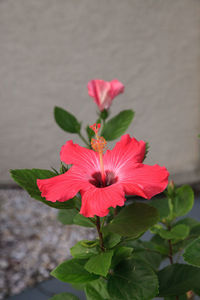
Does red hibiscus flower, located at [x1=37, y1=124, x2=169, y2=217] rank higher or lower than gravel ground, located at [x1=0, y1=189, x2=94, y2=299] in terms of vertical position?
higher

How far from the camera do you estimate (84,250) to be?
1.44 feet

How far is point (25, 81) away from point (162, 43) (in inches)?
38.7

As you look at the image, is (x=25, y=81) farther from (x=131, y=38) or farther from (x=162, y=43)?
(x=162, y=43)

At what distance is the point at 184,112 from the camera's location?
214 cm

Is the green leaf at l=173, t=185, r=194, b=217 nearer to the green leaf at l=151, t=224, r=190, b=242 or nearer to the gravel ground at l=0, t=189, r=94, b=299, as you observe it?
the green leaf at l=151, t=224, r=190, b=242

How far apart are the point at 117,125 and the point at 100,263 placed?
1.09ft

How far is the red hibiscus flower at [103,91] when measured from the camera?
0.69m

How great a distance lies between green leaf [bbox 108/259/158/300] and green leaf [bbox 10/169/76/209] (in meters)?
0.13

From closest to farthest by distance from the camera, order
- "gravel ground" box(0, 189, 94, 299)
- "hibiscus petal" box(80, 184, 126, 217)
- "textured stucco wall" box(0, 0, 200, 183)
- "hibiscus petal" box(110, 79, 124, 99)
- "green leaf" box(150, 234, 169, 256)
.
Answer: "hibiscus petal" box(80, 184, 126, 217)
"green leaf" box(150, 234, 169, 256)
"hibiscus petal" box(110, 79, 124, 99)
"gravel ground" box(0, 189, 94, 299)
"textured stucco wall" box(0, 0, 200, 183)

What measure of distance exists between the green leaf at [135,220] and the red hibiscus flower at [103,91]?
0.36 meters

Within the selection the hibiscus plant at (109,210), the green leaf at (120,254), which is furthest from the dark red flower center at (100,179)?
the green leaf at (120,254)

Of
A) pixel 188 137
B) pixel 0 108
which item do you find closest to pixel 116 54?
pixel 188 137

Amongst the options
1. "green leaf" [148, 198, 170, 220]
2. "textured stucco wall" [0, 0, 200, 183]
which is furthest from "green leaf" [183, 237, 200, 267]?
"textured stucco wall" [0, 0, 200, 183]

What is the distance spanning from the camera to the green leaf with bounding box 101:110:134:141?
0.64m
